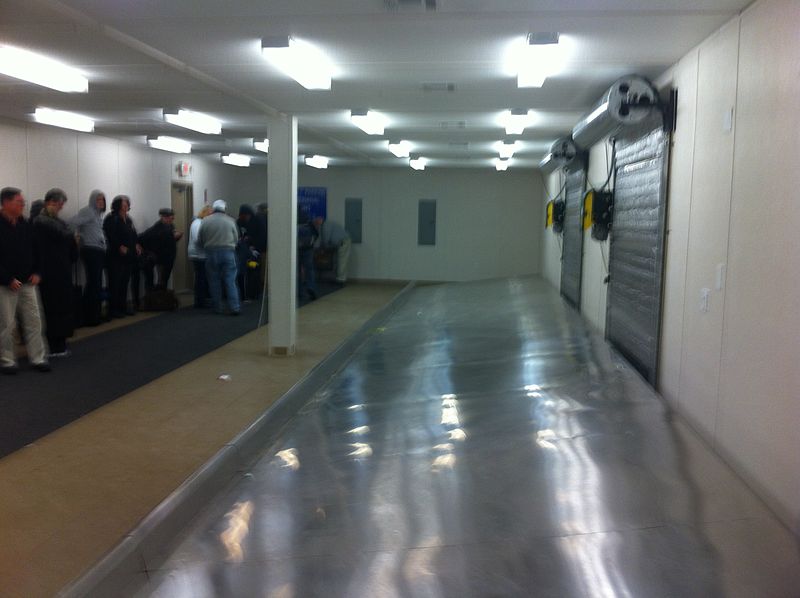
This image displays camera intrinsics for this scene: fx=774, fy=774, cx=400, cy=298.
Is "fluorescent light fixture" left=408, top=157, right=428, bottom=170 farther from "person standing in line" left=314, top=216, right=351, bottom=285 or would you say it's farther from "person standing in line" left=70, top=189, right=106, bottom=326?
"person standing in line" left=70, top=189, right=106, bottom=326

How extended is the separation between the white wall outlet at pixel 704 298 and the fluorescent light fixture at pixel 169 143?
10307mm

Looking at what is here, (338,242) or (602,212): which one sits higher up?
(602,212)

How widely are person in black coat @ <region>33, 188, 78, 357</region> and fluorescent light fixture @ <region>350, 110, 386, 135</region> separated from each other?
3735 mm

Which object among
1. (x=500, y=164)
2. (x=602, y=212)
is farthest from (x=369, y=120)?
(x=500, y=164)

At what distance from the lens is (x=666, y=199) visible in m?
6.67

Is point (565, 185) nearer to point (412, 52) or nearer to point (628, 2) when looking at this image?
point (412, 52)

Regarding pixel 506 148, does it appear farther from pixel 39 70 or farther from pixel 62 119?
pixel 39 70

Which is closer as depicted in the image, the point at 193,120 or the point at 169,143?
the point at 193,120

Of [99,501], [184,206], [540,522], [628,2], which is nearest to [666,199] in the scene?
[628,2]

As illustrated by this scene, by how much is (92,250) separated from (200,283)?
8.30 feet

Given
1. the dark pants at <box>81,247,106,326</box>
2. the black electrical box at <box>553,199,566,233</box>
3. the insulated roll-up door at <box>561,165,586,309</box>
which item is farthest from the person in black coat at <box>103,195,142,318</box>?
the black electrical box at <box>553,199,566,233</box>

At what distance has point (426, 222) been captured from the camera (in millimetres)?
19672

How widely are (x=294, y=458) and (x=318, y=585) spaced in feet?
6.51

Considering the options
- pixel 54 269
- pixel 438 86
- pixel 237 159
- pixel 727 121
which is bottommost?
pixel 54 269
